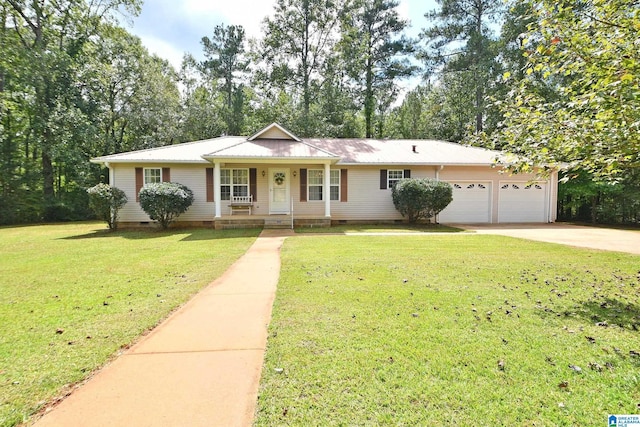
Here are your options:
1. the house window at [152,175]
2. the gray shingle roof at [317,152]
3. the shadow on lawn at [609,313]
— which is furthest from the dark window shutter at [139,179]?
the shadow on lawn at [609,313]

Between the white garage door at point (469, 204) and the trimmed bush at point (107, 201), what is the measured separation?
1400 centimetres

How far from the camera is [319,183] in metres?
14.3

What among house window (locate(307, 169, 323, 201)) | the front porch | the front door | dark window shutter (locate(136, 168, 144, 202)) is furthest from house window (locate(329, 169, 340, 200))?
dark window shutter (locate(136, 168, 144, 202))

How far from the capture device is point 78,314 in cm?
363

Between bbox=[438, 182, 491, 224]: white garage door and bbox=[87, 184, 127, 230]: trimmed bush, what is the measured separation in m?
14.0

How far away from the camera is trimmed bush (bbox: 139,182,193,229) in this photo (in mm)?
11664

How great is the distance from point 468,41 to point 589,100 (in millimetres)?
22229

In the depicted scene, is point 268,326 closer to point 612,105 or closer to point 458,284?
point 458,284

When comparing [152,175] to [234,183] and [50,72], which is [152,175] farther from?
[50,72]

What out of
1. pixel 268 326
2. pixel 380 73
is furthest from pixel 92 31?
pixel 268 326

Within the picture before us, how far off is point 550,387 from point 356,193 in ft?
40.6

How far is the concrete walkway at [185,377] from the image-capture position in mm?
1974

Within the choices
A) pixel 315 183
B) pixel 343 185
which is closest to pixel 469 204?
pixel 343 185

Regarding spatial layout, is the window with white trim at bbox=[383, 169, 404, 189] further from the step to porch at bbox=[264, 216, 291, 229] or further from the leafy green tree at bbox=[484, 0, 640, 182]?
the leafy green tree at bbox=[484, 0, 640, 182]
